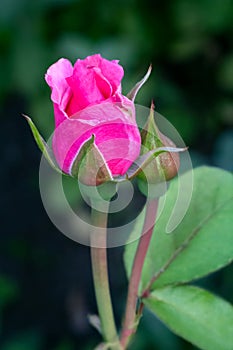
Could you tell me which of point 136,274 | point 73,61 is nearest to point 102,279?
point 136,274

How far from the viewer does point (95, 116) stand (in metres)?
0.52

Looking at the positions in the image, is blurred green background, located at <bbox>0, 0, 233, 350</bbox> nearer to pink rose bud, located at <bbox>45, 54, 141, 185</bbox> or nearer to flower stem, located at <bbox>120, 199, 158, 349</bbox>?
flower stem, located at <bbox>120, 199, 158, 349</bbox>

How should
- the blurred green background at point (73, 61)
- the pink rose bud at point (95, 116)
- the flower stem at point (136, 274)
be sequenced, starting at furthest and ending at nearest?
1. the blurred green background at point (73, 61)
2. the flower stem at point (136, 274)
3. the pink rose bud at point (95, 116)

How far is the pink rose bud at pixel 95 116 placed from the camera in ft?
1.72

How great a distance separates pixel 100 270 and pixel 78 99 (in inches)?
6.5

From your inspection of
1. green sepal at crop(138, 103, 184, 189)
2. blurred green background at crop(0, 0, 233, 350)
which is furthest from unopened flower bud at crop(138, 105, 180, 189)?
blurred green background at crop(0, 0, 233, 350)

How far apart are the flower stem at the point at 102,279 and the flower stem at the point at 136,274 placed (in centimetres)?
2

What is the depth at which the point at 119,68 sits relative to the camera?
0.55 meters

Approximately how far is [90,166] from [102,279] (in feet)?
0.42

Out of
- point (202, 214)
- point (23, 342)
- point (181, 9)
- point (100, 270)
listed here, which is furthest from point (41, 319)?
point (100, 270)

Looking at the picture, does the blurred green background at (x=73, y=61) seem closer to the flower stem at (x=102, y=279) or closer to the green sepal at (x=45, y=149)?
the flower stem at (x=102, y=279)

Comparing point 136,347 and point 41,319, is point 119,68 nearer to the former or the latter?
point 136,347

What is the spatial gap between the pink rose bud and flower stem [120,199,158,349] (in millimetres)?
81

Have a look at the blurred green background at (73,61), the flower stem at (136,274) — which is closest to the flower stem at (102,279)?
the flower stem at (136,274)
